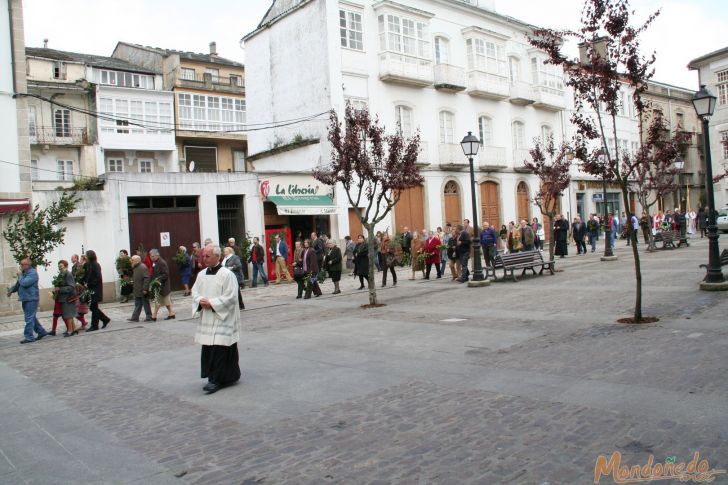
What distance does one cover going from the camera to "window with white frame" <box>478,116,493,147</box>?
3158 centimetres

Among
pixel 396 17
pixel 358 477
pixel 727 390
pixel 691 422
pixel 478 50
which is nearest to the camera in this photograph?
pixel 358 477

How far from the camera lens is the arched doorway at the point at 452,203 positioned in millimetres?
29547

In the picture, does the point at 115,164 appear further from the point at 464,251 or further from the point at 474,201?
the point at 474,201

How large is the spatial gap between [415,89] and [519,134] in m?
8.85

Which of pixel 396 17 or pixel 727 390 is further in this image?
pixel 396 17

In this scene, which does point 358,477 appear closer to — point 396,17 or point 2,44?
point 2,44

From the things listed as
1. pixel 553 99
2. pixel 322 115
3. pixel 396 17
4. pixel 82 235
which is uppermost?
pixel 396 17

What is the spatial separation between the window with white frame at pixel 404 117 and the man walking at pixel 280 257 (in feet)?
28.7

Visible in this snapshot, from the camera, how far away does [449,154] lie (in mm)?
28938

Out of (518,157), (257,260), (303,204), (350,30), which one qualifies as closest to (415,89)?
(350,30)

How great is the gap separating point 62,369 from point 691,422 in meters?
8.26

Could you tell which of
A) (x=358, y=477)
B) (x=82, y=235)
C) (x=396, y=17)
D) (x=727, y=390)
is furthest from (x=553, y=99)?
(x=358, y=477)

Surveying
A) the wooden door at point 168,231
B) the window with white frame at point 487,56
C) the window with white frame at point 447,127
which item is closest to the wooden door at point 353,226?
the wooden door at point 168,231

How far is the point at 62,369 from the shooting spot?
28.8 ft
